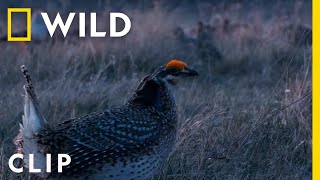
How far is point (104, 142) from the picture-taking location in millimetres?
4855

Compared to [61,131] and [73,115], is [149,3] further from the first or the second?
[61,131]

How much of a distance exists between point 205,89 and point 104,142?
3703 mm

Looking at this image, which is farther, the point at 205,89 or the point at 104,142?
the point at 205,89

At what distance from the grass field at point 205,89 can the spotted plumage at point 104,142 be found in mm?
653

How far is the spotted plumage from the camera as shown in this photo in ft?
15.8

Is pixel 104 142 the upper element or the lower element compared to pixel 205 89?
upper

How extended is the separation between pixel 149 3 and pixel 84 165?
10312mm

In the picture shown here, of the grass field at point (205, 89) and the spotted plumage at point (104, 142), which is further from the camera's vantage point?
the grass field at point (205, 89)

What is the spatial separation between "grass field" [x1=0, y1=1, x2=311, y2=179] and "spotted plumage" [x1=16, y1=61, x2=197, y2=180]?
0.65m

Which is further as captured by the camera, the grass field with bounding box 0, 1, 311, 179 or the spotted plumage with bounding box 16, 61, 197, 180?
the grass field with bounding box 0, 1, 311, 179

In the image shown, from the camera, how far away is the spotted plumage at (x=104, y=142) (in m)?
4.82

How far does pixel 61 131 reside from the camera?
4.96 meters

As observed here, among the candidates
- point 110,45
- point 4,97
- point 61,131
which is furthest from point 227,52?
point 61,131

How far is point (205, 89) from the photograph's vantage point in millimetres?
8461
